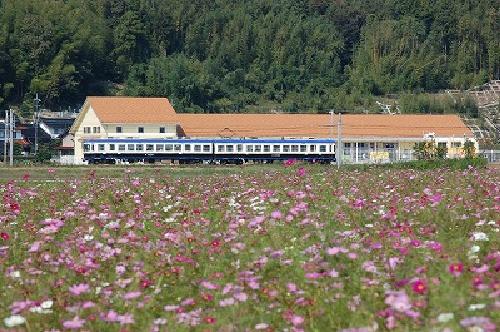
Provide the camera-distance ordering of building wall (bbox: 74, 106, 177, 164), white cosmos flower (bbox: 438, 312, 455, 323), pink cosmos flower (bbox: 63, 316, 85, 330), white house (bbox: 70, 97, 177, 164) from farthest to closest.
Result: white house (bbox: 70, 97, 177, 164) → building wall (bbox: 74, 106, 177, 164) → pink cosmos flower (bbox: 63, 316, 85, 330) → white cosmos flower (bbox: 438, 312, 455, 323)

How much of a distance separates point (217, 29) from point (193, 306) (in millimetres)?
74212

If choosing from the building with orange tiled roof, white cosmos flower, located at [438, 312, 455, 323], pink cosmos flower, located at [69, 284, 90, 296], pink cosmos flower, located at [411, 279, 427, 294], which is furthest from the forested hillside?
white cosmos flower, located at [438, 312, 455, 323]

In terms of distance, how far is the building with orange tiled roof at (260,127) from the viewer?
163 ft

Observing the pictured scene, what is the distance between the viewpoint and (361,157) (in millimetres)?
49531

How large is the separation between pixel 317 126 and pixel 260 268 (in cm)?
4684

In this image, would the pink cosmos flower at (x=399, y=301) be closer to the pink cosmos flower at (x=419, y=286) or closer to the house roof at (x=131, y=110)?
the pink cosmos flower at (x=419, y=286)

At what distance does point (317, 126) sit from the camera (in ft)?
169

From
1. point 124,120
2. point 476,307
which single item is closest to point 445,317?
point 476,307

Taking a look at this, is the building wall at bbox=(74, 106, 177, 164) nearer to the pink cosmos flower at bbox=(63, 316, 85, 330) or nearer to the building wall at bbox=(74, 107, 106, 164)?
the building wall at bbox=(74, 107, 106, 164)

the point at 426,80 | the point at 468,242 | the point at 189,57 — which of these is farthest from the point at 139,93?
the point at 468,242

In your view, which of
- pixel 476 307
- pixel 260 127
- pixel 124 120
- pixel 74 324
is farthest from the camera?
pixel 260 127

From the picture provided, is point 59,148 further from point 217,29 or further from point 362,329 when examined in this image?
point 362,329

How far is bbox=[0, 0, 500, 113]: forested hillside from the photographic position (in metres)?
64.2

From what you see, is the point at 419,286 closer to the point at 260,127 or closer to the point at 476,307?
the point at 476,307
